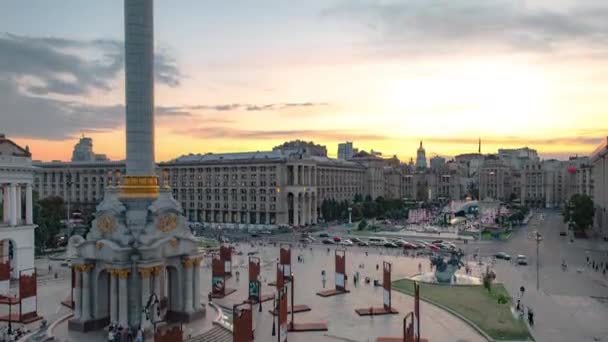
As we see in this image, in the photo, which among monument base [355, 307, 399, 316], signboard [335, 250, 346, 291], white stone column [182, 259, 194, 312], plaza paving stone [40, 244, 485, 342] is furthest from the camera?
signboard [335, 250, 346, 291]

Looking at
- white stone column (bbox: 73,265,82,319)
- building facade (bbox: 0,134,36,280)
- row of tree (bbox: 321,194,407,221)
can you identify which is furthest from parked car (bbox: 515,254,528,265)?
row of tree (bbox: 321,194,407,221)

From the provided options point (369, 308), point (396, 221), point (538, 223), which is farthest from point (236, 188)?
point (369, 308)

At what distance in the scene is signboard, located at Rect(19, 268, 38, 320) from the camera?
118ft

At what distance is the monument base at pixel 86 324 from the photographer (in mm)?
32062

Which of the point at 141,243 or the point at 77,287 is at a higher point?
the point at 141,243

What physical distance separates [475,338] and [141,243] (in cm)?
2176

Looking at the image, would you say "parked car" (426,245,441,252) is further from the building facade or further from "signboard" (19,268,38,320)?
"signboard" (19,268,38,320)

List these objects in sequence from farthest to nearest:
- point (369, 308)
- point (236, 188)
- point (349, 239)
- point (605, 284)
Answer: point (236, 188) < point (349, 239) < point (605, 284) < point (369, 308)

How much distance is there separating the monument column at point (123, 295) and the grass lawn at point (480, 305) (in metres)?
23.0

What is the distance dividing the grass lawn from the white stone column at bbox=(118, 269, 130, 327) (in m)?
23.0

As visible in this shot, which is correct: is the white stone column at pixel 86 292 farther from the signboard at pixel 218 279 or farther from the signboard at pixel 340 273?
the signboard at pixel 340 273

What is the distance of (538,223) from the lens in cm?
12175

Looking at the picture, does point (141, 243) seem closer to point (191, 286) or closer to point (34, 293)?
point (191, 286)

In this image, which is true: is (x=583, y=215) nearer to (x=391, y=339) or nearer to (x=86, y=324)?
(x=391, y=339)
